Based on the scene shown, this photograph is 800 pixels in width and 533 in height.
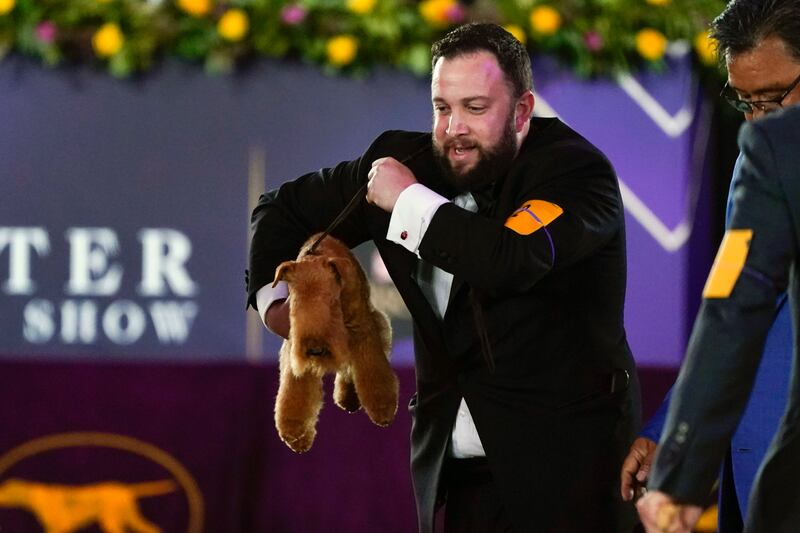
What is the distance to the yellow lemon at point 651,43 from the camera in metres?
4.09

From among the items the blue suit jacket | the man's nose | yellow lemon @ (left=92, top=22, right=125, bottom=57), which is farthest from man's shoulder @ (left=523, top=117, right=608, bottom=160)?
yellow lemon @ (left=92, top=22, right=125, bottom=57)

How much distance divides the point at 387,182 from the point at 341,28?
1.93m

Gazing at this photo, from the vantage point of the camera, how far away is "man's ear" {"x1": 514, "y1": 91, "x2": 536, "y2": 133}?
7.80ft

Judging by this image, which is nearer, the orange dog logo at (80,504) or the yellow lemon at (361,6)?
the orange dog logo at (80,504)

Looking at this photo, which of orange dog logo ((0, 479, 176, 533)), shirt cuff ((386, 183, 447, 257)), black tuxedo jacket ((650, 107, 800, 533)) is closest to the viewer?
black tuxedo jacket ((650, 107, 800, 533))

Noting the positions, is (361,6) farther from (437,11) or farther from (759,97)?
(759,97)

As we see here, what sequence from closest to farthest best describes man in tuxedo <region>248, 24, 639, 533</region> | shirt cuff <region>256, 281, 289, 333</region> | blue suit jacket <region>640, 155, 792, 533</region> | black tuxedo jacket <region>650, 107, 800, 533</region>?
black tuxedo jacket <region>650, 107, 800, 533</region>, blue suit jacket <region>640, 155, 792, 533</region>, man in tuxedo <region>248, 24, 639, 533</region>, shirt cuff <region>256, 281, 289, 333</region>

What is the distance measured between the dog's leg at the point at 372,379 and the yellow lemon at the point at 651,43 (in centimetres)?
203

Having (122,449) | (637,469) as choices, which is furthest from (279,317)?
(122,449)

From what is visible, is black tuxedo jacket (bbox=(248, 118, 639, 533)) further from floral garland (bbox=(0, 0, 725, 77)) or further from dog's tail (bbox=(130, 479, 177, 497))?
floral garland (bbox=(0, 0, 725, 77))

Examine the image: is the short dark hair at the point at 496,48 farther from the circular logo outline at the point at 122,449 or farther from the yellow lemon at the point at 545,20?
the circular logo outline at the point at 122,449

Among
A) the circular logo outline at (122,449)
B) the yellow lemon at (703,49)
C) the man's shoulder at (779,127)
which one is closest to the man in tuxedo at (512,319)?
the man's shoulder at (779,127)

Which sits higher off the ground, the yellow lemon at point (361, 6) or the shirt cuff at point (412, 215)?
the yellow lemon at point (361, 6)

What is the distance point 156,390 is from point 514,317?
180 centimetres
